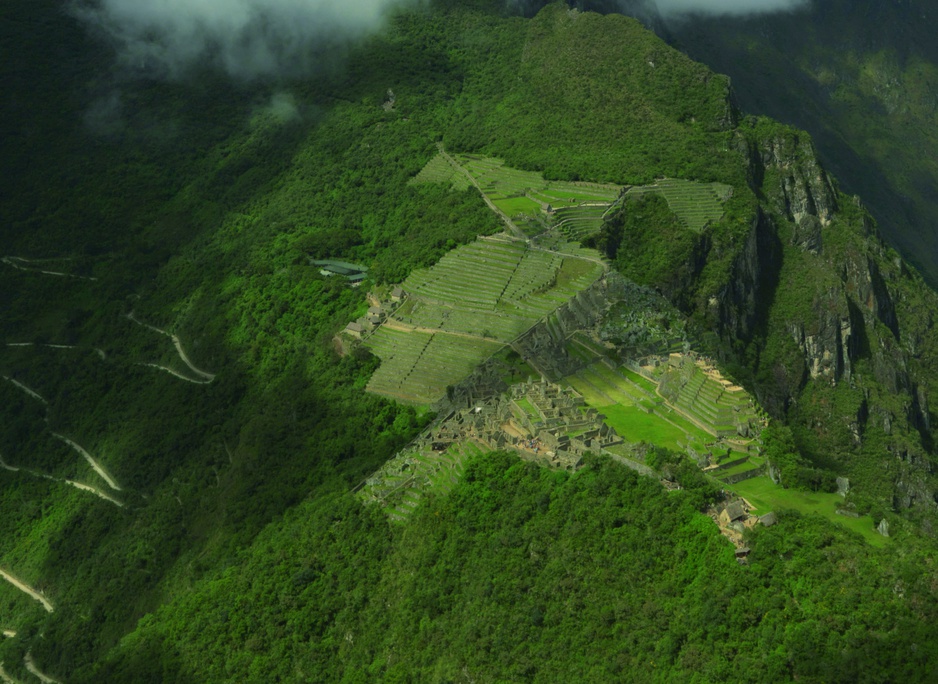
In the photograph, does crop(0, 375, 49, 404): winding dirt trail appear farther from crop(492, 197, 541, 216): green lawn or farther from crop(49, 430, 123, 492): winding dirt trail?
crop(492, 197, 541, 216): green lawn

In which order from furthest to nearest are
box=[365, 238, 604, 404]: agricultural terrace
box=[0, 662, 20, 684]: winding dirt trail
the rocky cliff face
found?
the rocky cliff face → box=[0, 662, 20, 684]: winding dirt trail → box=[365, 238, 604, 404]: agricultural terrace

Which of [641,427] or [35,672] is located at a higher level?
[641,427]

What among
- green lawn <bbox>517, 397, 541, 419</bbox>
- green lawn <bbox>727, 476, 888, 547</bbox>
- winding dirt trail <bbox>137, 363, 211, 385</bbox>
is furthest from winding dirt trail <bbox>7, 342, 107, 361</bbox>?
green lawn <bbox>727, 476, 888, 547</bbox>

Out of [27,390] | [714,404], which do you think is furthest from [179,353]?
[714,404]

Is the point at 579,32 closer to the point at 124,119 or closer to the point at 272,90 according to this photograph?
the point at 272,90

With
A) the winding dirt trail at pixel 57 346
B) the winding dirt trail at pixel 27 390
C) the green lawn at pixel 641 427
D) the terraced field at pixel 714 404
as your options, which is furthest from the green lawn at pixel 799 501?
the winding dirt trail at pixel 27 390

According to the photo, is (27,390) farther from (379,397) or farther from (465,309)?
(379,397)
